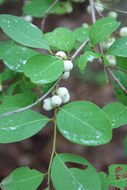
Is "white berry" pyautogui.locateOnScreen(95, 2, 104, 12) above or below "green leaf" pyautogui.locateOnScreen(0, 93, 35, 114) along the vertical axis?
below

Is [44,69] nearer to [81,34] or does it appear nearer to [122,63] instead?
[122,63]

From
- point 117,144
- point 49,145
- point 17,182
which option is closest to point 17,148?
point 49,145

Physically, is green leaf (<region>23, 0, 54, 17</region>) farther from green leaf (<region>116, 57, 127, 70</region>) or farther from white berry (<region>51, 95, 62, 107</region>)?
white berry (<region>51, 95, 62, 107</region>)

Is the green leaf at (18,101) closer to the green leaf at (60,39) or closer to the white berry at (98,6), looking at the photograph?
the green leaf at (60,39)

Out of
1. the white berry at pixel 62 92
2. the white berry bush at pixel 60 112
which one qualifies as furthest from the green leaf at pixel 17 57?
the white berry at pixel 62 92

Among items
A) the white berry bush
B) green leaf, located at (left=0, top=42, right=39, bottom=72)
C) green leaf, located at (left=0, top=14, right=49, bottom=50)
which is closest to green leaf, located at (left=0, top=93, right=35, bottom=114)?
the white berry bush

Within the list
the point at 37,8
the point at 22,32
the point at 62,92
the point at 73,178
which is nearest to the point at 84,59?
the point at 62,92

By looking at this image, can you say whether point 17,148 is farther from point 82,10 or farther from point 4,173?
point 82,10
